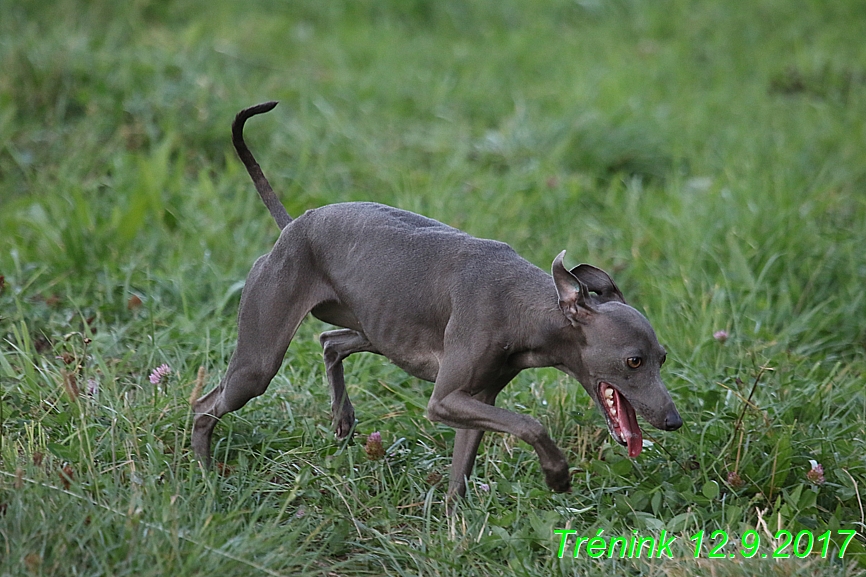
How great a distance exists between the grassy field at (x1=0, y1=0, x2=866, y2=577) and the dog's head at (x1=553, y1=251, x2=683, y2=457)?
42 cm

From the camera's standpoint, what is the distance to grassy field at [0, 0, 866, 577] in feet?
10.3

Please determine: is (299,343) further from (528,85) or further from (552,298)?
(528,85)

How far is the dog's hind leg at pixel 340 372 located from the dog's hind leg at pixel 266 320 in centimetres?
39

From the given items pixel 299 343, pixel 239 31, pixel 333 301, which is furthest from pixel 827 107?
pixel 333 301

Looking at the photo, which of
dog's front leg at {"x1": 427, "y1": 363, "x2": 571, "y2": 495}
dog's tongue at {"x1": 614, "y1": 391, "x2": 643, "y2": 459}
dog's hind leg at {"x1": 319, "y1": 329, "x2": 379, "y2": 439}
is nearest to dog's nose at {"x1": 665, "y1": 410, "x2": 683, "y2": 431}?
dog's tongue at {"x1": 614, "y1": 391, "x2": 643, "y2": 459}

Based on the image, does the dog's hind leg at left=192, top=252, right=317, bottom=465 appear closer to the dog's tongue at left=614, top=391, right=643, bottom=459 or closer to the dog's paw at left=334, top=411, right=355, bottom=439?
the dog's paw at left=334, top=411, right=355, bottom=439

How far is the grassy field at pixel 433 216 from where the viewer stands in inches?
123

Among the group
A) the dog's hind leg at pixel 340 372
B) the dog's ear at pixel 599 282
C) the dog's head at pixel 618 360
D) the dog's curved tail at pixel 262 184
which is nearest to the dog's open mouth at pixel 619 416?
the dog's head at pixel 618 360

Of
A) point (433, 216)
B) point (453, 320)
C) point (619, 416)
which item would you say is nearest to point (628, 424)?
point (619, 416)

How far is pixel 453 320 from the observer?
3100 mm

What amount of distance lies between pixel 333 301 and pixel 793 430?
5.81ft

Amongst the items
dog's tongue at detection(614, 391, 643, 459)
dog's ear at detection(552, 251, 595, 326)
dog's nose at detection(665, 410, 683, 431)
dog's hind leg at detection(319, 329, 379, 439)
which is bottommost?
dog's hind leg at detection(319, 329, 379, 439)

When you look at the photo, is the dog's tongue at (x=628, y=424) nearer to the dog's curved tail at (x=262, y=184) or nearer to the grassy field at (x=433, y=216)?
the grassy field at (x=433, y=216)

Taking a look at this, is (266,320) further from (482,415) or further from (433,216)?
(433,216)
